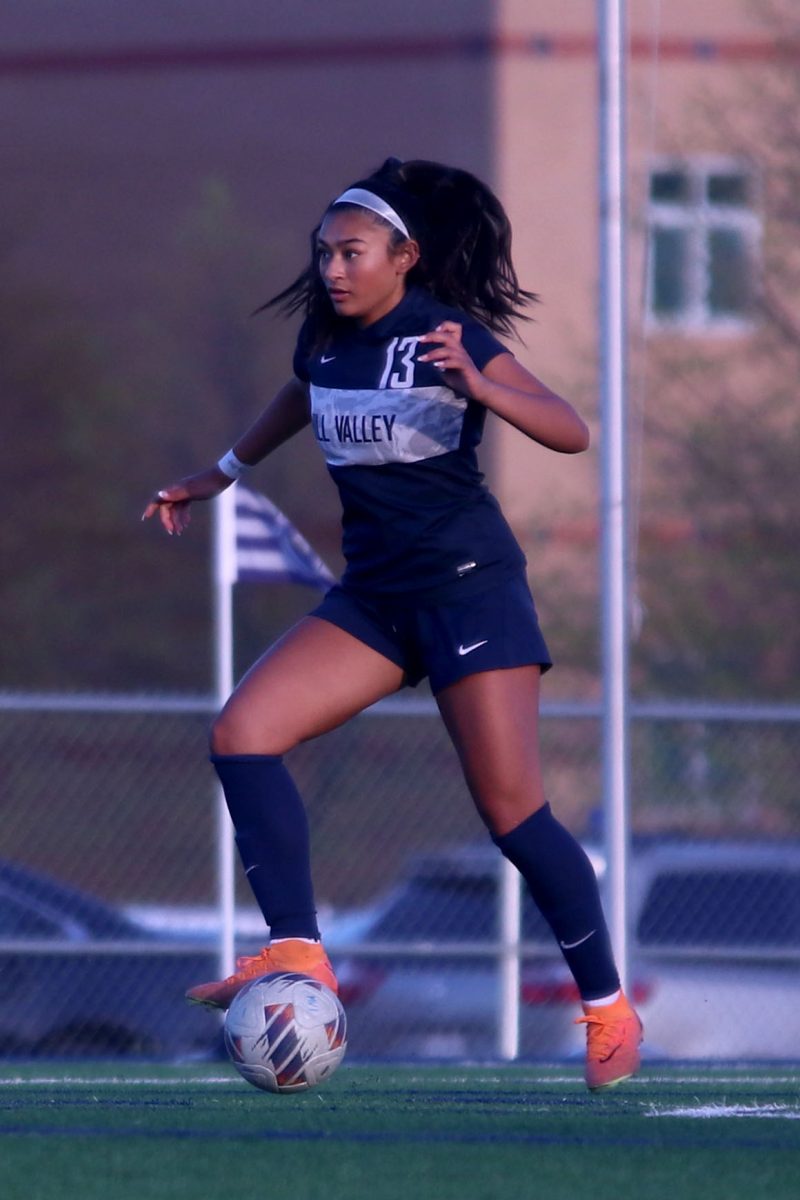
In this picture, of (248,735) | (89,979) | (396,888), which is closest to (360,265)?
(248,735)

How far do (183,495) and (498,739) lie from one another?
1.08 metres

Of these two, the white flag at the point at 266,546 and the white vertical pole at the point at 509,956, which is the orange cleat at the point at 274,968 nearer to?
the white flag at the point at 266,546

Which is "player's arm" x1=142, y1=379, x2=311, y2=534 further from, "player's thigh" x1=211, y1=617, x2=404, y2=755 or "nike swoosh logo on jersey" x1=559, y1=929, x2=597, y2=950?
"nike swoosh logo on jersey" x1=559, y1=929, x2=597, y2=950

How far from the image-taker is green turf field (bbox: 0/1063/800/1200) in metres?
3.25

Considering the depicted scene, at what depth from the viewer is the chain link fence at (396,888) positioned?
874 centimetres

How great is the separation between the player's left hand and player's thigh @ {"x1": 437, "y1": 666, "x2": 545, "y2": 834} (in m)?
0.59

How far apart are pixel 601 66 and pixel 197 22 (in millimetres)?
12259

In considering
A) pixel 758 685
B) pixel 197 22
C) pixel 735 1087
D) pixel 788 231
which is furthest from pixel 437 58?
pixel 735 1087

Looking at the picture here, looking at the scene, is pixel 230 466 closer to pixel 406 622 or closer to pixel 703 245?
pixel 406 622

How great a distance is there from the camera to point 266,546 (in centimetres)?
843

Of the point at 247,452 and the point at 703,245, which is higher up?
the point at 703,245

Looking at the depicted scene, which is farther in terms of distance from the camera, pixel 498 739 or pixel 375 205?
pixel 375 205

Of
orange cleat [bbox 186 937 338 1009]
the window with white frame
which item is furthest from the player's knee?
the window with white frame

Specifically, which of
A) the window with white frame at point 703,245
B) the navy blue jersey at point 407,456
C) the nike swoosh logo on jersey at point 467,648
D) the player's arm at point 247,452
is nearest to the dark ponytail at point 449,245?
the navy blue jersey at point 407,456
